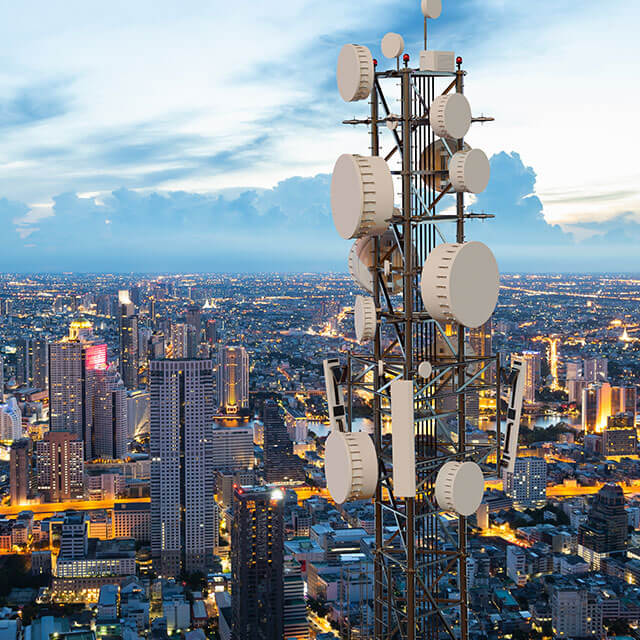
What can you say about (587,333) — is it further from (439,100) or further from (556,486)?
(439,100)

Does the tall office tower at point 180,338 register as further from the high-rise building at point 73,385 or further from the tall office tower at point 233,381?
the high-rise building at point 73,385

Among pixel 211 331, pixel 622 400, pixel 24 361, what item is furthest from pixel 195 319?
pixel 622 400

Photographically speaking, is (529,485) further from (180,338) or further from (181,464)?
(180,338)

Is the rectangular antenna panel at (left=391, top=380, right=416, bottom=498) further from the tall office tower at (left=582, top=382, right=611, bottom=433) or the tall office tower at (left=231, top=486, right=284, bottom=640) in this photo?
the tall office tower at (left=582, top=382, right=611, bottom=433)

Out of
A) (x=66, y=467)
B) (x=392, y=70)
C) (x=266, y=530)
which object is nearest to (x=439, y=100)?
(x=392, y=70)

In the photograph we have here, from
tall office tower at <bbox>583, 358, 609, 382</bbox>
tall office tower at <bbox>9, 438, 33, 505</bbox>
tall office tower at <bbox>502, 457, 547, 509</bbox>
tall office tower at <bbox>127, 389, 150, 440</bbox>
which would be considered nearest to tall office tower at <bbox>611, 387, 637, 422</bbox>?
tall office tower at <bbox>583, 358, 609, 382</bbox>

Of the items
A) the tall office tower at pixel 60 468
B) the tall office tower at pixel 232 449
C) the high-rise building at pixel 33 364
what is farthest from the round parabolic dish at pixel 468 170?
the high-rise building at pixel 33 364
